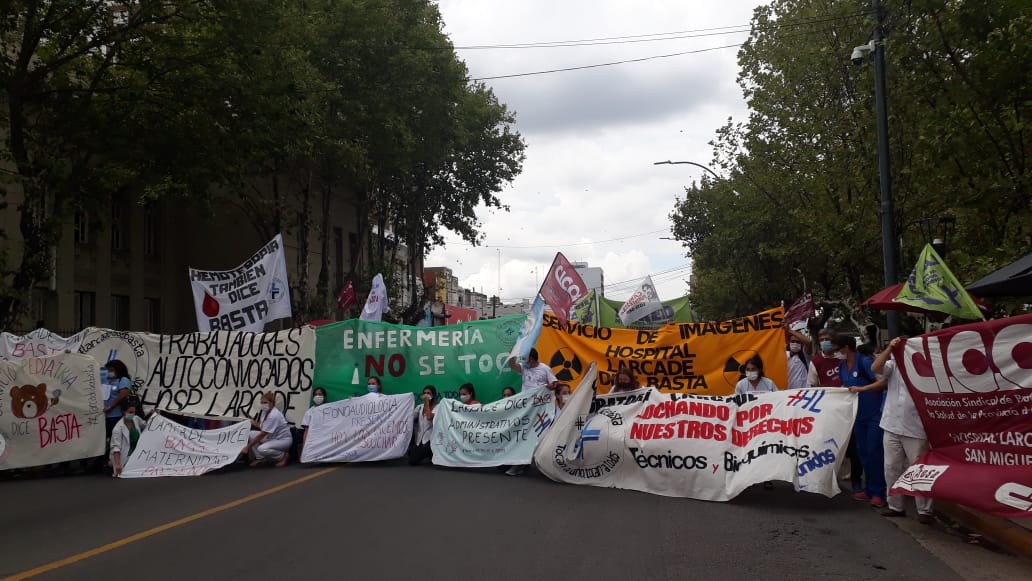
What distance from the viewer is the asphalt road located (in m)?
6.10

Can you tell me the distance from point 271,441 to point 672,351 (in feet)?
19.9

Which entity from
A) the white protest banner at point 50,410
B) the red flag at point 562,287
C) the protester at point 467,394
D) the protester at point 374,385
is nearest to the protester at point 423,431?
the protester at point 467,394

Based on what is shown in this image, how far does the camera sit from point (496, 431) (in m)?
11.5

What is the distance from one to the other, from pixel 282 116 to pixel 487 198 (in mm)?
20297

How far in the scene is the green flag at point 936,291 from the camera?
818cm

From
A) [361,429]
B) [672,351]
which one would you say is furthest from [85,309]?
[672,351]

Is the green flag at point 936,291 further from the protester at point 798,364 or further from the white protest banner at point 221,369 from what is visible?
the white protest banner at point 221,369

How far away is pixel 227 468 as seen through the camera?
12039mm

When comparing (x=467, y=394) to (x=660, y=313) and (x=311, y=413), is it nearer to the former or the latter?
(x=311, y=413)

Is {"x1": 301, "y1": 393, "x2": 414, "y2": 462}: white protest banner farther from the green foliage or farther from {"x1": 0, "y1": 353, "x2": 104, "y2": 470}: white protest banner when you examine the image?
the green foliage

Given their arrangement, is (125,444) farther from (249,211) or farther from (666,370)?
(249,211)

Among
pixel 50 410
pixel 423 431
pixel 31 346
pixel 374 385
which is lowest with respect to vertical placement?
pixel 423 431

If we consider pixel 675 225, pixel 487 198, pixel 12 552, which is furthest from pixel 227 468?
pixel 675 225

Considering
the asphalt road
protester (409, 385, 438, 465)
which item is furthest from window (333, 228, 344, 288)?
the asphalt road
